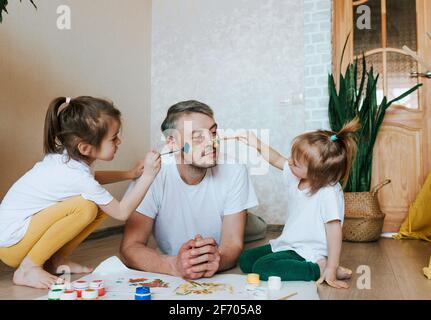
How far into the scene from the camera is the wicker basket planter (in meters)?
3.06

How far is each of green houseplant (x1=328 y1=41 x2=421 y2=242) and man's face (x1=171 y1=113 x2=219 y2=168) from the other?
155cm

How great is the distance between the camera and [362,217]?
309cm

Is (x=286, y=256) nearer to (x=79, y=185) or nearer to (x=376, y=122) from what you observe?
(x=79, y=185)

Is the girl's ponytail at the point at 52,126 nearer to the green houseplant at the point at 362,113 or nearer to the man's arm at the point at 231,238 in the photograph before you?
the man's arm at the point at 231,238

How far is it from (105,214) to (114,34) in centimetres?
203

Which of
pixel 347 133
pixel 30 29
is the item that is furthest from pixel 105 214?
pixel 30 29

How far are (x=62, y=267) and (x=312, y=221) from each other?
1.06 meters

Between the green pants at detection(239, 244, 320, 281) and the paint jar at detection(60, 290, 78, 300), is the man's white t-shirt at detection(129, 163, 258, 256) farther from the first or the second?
the paint jar at detection(60, 290, 78, 300)

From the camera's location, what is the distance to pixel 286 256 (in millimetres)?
1850

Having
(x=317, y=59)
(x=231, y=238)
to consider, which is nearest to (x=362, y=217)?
(x=317, y=59)

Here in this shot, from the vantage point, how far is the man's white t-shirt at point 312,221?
183cm

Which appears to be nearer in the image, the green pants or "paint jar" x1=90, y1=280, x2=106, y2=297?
"paint jar" x1=90, y1=280, x2=106, y2=297

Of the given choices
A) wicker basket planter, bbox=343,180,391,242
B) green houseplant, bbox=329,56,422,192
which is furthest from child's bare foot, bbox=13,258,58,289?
green houseplant, bbox=329,56,422,192

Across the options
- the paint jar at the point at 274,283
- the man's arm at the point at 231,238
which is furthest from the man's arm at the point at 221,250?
the paint jar at the point at 274,283
